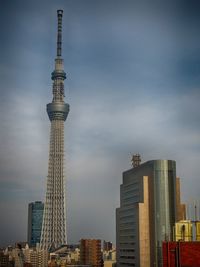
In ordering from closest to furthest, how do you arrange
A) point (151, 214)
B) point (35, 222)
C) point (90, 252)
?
point (151, 214), point (90, 252), point (35, 222)

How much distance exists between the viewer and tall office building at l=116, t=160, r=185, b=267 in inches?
700

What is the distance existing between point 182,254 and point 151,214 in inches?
345

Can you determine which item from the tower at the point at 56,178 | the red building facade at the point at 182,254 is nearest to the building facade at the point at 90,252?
the tower at the point at 56,178

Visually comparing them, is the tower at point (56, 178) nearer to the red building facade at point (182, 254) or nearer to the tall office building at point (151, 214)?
the tall office building at point (151, 214)

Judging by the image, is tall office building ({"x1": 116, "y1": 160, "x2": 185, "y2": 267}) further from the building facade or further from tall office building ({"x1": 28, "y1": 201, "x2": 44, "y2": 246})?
tall office building ({"x1": 28, "y1": 201, "x2": 44, "y2": 246})

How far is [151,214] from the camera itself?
1842cm

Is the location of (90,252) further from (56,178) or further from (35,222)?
(35,222)

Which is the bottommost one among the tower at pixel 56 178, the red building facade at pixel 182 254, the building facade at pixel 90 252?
the building facade at pixel 90 252

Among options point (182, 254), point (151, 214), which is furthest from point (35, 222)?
point (182, 254)

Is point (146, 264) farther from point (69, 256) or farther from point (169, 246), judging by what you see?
point (69, 256)

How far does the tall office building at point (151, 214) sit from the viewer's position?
58.3 ft

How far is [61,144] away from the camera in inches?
1393

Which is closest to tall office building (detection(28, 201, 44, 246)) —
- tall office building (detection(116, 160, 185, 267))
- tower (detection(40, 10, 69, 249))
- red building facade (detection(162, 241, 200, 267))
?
tower (detection(40, 10, 69, 249))

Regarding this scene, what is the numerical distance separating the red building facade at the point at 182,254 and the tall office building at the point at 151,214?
7.23 m
